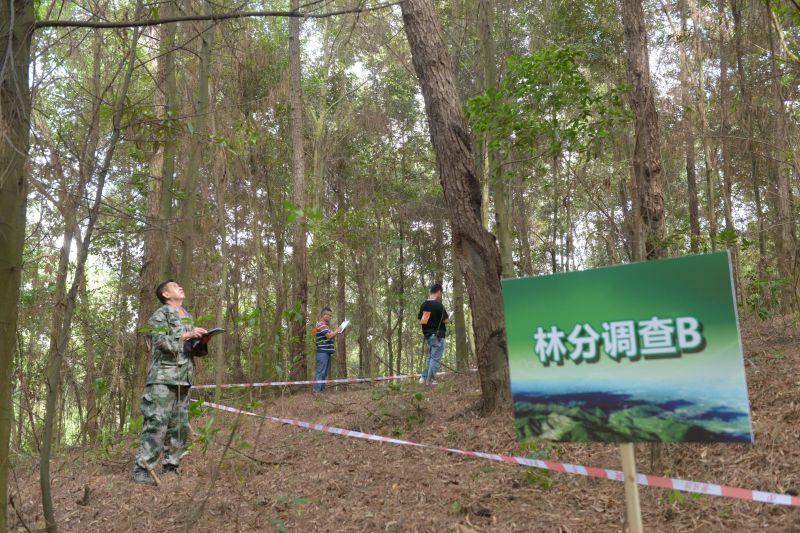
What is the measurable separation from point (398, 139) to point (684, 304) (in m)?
17.4

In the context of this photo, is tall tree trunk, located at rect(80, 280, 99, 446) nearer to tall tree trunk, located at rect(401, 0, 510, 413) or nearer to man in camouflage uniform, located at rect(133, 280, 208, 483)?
man in camouflage uniform, located at rect(133, 280, 208, 483)

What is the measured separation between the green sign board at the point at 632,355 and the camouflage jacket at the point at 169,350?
4085mm

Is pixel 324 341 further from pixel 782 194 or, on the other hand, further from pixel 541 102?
pixel 782 194

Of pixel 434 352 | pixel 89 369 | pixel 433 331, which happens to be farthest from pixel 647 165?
pixel 89 369

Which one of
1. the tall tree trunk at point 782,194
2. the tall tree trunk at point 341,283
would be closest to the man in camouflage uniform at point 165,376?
the tall tree trunk at point 782,194

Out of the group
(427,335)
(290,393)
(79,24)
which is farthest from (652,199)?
(290,393)

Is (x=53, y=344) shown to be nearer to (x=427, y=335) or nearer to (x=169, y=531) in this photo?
(x=169, y=531)

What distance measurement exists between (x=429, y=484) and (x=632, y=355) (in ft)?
9.16

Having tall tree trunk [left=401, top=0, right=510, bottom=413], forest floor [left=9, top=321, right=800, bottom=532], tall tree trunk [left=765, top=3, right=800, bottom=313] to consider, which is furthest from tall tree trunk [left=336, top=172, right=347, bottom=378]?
tall tree trunk [left=401, top=0, right=510, bottom=413]

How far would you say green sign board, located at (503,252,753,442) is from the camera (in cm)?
240

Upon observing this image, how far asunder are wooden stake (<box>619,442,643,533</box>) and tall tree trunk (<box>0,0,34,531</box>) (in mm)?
3417

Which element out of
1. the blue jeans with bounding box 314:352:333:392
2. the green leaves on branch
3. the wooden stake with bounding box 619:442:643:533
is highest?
the green leaves on branch

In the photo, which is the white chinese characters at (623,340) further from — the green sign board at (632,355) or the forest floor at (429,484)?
the forest floor at (429,484)

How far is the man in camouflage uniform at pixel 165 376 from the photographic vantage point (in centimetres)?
587
